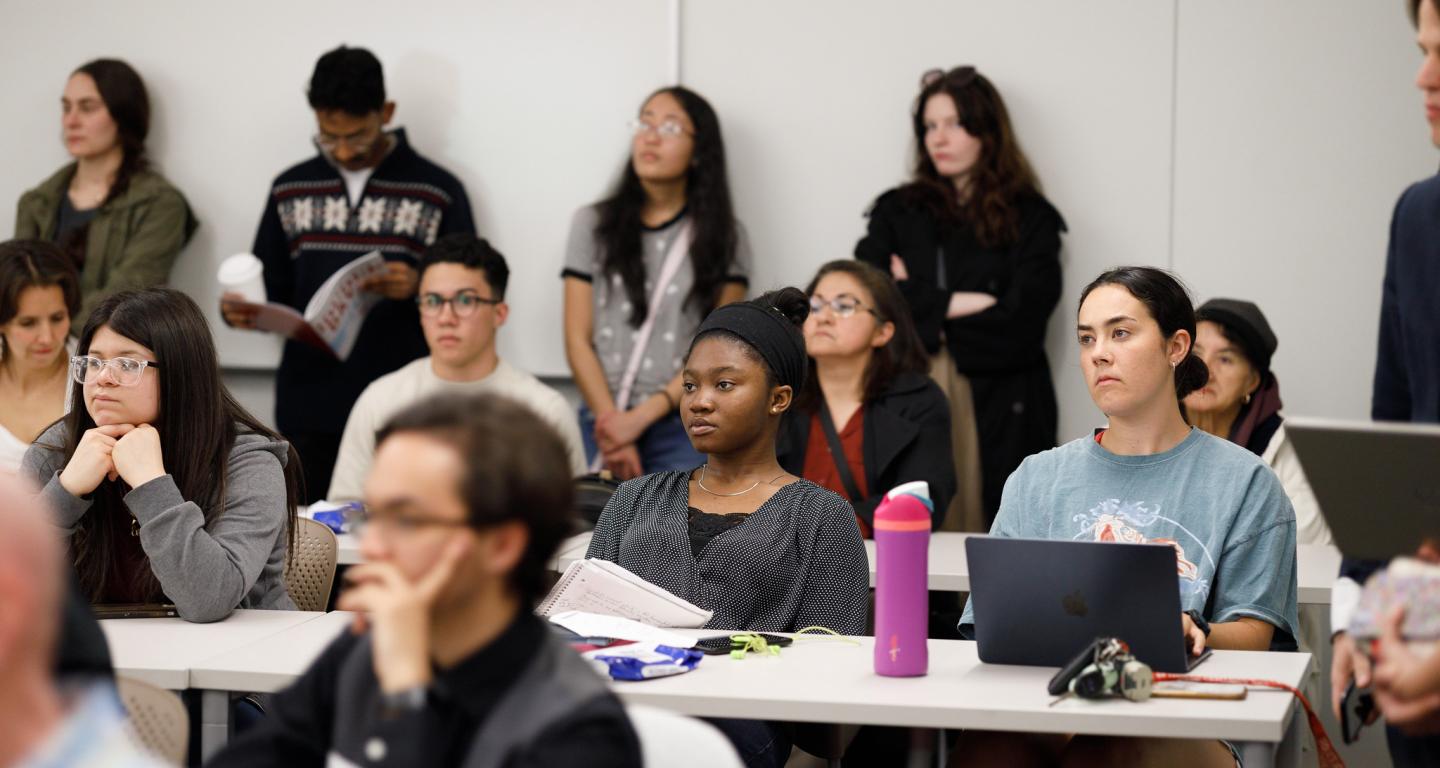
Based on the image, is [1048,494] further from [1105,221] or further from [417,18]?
[417,18]

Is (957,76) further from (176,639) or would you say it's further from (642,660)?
(176,639)

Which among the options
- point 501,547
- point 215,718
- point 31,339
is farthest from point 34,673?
point 31,339

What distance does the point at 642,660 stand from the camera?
243 centimetres

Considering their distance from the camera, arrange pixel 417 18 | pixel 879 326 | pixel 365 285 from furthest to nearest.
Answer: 1. pixel 417 18
2. pixel 365 285
3. pixel 879 326

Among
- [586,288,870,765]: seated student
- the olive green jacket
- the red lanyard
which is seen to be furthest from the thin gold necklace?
the olive green jacket

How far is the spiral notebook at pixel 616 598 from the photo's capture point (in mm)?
2691

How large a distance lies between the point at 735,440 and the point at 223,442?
1003 millimetres

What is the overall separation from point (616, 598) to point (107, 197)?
3.63m

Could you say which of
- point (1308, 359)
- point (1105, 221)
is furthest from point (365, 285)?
point (1308, 359)

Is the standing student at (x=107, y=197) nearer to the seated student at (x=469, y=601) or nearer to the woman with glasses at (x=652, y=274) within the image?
the woman with glasses at (x=652, y=274)

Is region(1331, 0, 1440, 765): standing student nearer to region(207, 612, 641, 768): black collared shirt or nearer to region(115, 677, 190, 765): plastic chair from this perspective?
region(207, 612, 641, 768): black collared shirt

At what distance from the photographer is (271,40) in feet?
19.0

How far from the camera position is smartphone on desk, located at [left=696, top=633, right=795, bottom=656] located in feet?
8.57

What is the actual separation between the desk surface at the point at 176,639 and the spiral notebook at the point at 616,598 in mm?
531
